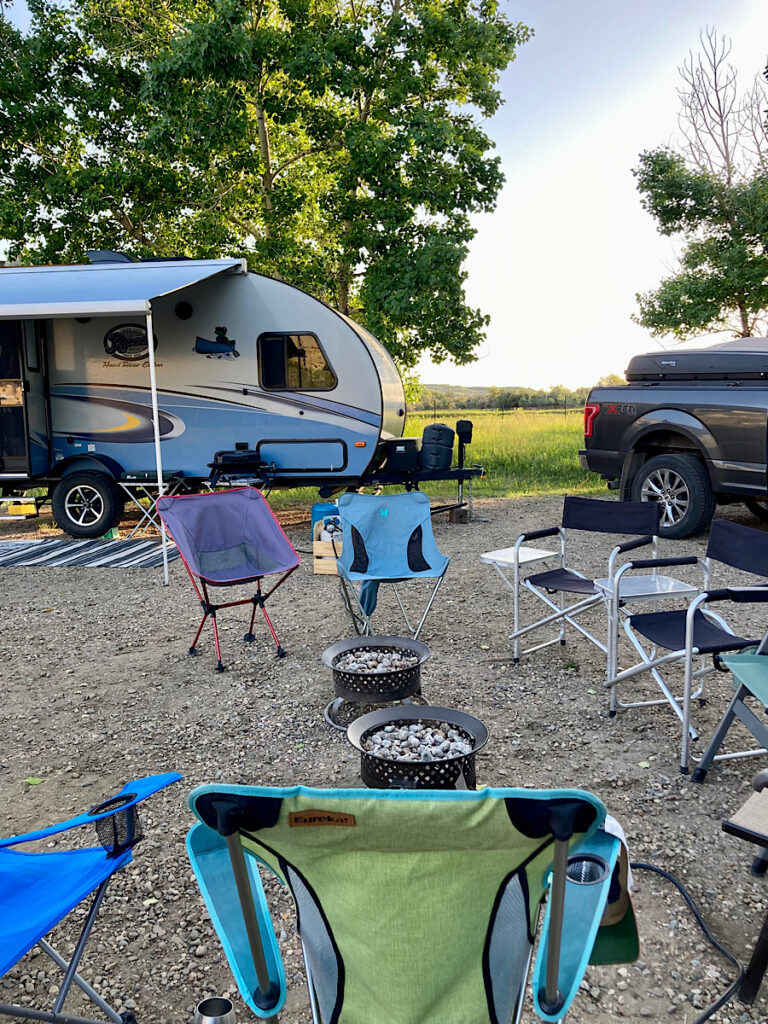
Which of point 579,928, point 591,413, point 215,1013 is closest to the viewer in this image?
point 579,928

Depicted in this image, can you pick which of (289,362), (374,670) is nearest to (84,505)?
(289,362)

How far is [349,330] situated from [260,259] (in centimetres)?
512

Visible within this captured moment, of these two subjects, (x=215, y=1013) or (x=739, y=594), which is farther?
(x=739, y=594)

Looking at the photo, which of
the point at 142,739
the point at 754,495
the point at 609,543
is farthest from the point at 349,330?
the point at 142,739

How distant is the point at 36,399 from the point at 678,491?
691cm

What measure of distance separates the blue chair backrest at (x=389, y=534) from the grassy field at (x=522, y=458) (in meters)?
6.19

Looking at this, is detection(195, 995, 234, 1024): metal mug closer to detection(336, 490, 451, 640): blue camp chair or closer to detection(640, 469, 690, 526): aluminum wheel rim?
detection(336, 490, 451, 640): blue camp chair

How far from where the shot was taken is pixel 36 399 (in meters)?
8.20

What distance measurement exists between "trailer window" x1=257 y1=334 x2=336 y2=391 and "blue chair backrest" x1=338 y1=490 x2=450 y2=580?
3685mm

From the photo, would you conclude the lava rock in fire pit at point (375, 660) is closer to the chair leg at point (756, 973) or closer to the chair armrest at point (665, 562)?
the chair armrest at point (665, 562)

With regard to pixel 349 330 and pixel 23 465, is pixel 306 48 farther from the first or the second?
pixel 23 465

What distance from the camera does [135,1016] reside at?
1886 mm

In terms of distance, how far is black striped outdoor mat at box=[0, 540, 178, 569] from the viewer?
712 centimetres

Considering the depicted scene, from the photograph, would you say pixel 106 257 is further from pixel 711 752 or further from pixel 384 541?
pixel 711 752
